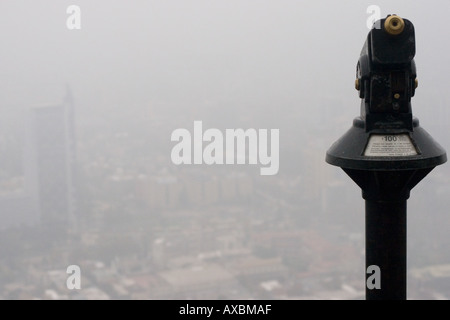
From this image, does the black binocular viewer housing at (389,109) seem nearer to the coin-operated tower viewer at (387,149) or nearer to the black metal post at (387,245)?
the coin-operated tower viewer at (387,149)

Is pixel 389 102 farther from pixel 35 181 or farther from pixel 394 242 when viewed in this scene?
pixel 35 181

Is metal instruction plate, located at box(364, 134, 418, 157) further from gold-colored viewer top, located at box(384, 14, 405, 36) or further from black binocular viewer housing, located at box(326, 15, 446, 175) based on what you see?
gold-colored viewer top, located at box(384, 14, 405, 36)

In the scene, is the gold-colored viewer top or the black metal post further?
the black metal post

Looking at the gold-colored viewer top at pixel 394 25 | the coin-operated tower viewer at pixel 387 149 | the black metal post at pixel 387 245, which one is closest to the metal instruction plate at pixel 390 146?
the coin-operated tower viewer at pixel 387 149

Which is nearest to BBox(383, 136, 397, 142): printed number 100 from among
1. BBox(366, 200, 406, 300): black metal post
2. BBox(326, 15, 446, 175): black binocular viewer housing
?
BBox(326, 15, 446, 175): black binocular viewer housing

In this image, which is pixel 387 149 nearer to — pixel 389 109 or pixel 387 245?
pixel 389 109
